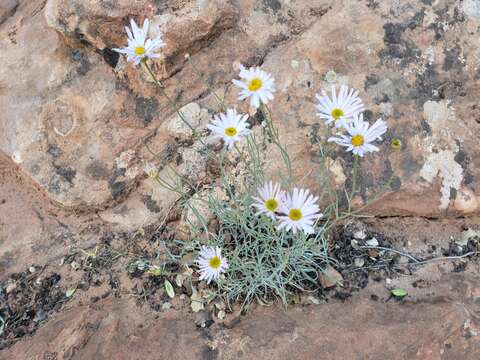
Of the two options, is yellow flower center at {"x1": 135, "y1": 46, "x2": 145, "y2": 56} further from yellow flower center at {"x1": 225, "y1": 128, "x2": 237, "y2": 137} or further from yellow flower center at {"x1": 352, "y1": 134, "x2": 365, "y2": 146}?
yellow flower center at {"x1": 352, "y1": 134, "x2": 365, "y2": 146}

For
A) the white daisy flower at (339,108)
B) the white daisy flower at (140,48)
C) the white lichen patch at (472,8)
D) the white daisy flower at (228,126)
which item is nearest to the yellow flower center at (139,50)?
the white daisy flower at (140,48)

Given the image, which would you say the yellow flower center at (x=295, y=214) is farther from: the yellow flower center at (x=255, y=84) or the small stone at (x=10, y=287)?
the small stone at (x=10, y=287)

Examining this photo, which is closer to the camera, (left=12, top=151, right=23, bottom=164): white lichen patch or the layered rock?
the layered rock

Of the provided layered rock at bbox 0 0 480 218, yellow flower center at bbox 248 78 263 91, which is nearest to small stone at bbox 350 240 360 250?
layered rock at bbox 0 0 480 218

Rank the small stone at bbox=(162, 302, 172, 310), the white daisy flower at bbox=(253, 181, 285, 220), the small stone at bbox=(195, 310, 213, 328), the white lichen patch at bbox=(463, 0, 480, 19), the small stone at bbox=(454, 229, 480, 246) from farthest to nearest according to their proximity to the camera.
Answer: the white lichen patch at bbox=(463, 0, 480, 19) < the small stone at bbox=(454, 229, 480, 246) < the small stone at bbox=(162, 302, 172, 310) < the small stone at bbox=(195, 310, 213, 328) < the white daisy flower at bbox=(253, 181, 285, 220)

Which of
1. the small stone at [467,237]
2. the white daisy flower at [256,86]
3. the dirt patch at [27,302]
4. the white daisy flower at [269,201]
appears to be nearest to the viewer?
the white daisy flower at [256,86]
